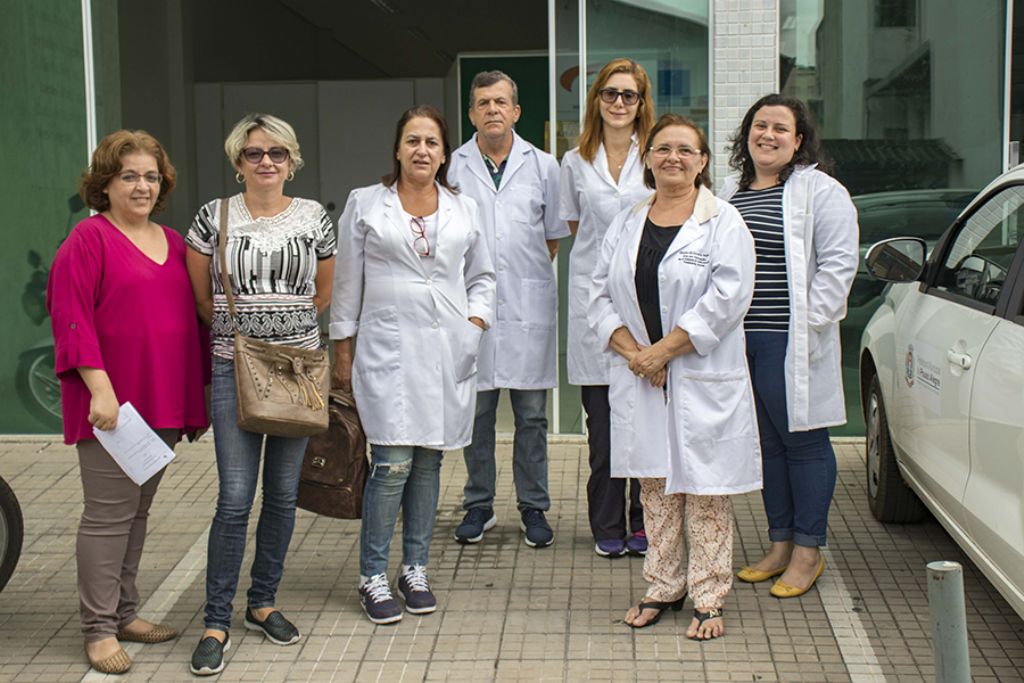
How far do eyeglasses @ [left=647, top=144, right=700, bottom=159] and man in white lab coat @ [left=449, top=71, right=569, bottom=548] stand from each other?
3.80 feet

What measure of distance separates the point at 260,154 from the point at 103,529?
138cm

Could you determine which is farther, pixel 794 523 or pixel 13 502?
pixel 794 523

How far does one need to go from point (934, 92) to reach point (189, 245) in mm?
5073

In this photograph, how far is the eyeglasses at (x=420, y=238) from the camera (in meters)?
5.15

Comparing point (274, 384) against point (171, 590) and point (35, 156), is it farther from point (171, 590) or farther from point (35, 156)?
point (35, 156)

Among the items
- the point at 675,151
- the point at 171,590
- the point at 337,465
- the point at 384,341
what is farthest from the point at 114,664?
the point at 675,151

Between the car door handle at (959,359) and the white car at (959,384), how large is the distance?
0.04 feet

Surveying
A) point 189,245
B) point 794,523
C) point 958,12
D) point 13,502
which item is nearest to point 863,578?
point 794,523

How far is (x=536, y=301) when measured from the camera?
6.09 meters

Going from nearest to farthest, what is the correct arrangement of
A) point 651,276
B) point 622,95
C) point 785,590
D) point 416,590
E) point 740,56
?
point 651,276 < point 416,590 < point 785,590 < point 622,95 < point 740,56

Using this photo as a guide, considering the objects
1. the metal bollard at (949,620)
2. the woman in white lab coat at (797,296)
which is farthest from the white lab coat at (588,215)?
the metal bollard at (949,620)

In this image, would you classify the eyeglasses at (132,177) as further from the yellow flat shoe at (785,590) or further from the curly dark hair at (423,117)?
the yellow flat shoe at (785,590)

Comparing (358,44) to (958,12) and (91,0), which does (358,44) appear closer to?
(91,0)

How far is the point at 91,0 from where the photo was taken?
8.81 m
